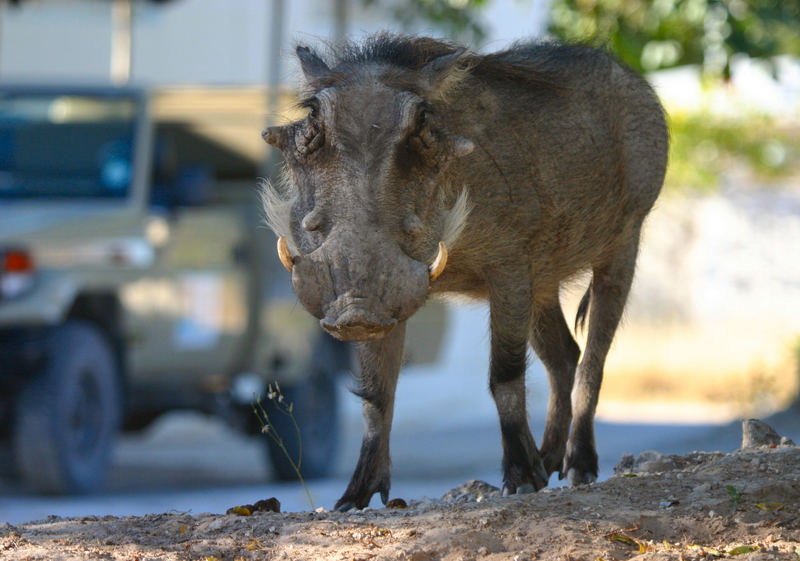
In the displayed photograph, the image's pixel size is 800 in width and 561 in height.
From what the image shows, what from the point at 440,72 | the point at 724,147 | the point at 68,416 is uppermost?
the point at 724,147

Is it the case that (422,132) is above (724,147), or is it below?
below

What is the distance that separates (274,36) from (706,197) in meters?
12.1

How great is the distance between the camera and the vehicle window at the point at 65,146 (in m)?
8.48

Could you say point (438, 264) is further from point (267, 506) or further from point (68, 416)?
point (68, 416)

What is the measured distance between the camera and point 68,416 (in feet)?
25.7

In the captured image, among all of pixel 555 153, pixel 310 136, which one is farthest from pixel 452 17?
pixel 310 136

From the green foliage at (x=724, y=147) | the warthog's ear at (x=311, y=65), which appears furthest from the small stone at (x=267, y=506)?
the green foliage at (x=724, y=147)

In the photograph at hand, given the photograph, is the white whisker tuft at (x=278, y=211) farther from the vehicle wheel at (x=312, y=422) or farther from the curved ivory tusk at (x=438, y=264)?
the vehicle wheel at (x=312, y=422)

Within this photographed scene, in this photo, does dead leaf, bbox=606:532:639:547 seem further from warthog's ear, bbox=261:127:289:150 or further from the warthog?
warthog's ear, bbox=261:127:289:150

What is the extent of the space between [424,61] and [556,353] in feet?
4.53

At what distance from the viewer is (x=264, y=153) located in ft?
34.1

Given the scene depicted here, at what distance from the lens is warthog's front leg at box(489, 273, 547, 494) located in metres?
3.94

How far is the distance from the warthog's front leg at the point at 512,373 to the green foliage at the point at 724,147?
1649 centimetres

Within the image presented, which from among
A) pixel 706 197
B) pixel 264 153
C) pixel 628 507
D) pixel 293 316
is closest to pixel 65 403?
pixel 293 316
